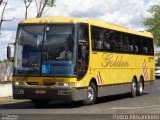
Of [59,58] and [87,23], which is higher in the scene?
Answer: [87,23]

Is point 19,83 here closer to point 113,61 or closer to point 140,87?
point 113,61

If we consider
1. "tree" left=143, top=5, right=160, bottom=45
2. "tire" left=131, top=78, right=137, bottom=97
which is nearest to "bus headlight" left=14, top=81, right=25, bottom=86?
"tire" left=131, top=78, right=137, bottom=97

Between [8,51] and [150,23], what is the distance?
260 ft

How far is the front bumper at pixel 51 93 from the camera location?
20.6 m

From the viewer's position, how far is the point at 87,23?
2186 cm

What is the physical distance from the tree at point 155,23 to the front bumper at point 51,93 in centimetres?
7734

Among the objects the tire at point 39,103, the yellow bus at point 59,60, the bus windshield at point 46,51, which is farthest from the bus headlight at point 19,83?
the tire at point 39,103

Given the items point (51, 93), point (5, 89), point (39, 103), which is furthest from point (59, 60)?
point (5, 89)

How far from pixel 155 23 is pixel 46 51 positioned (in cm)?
7924

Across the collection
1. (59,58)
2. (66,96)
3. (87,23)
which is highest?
(87,23)

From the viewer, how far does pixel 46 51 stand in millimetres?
20969

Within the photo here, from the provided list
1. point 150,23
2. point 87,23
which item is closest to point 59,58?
point 87,23

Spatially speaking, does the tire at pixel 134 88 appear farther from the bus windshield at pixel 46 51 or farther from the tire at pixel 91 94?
the bus windshield at pixel 46 51

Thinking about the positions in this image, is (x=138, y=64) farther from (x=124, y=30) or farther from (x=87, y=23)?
(x=87, y=23)
